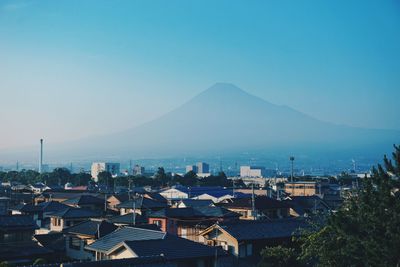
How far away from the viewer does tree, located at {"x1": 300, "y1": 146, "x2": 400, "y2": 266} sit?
1325 centimetres

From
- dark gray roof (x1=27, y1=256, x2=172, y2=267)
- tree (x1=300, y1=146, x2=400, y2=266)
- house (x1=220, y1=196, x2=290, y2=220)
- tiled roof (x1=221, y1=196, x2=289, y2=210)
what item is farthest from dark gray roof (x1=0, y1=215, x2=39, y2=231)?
tiled roof (x1=221, y1=196, x2=289, y2=210)

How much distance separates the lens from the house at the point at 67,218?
29.8m

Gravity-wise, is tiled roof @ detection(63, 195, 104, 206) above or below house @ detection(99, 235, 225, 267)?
below

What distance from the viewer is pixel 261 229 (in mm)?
21719

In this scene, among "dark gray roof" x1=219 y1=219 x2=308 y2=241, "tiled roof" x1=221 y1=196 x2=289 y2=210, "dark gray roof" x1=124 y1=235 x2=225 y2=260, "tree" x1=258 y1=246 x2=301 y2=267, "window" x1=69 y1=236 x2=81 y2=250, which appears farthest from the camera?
"tiled roof" x1=221 y1=196 x2=289 y2=210

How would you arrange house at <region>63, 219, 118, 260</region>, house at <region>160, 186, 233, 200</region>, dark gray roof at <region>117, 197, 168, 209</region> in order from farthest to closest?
house at <region>160, 186, 233, 200</region>
dark gray roof at <region>117, 197, 168, 209</region>
house at <region>63, 219, 118, 260</region>

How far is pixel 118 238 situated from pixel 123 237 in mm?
185

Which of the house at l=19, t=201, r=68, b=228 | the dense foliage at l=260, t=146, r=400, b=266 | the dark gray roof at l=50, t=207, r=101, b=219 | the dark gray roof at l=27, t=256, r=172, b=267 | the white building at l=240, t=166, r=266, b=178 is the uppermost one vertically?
the dense foliage at l=260, t=146, r=400, b=266

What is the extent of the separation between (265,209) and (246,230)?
10896 millimetres

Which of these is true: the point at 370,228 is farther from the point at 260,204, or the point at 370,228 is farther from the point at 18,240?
the point at 260,204

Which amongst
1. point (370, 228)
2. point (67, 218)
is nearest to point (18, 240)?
point (67, 218)

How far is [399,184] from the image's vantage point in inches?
561

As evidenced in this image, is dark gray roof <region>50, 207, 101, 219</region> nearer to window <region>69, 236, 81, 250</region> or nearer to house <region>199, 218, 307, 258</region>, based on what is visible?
window <region>69, 236, 81, 250</region>

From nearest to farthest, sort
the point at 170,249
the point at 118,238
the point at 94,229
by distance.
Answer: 1. the point at 170,249
2. the point at 118,238
3. the point at 94,229
